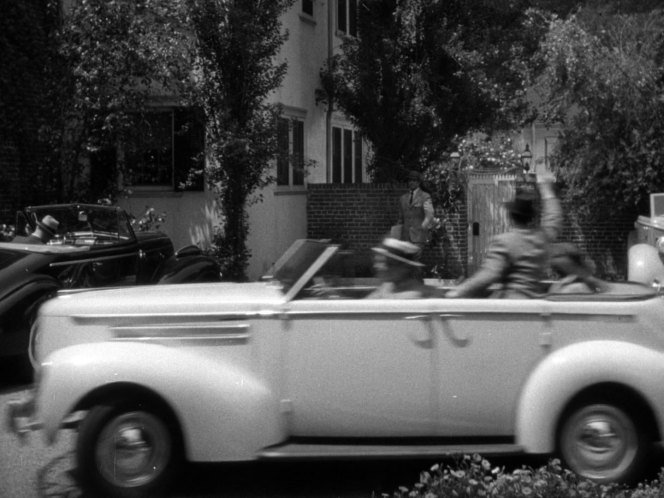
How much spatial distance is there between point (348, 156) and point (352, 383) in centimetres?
1882

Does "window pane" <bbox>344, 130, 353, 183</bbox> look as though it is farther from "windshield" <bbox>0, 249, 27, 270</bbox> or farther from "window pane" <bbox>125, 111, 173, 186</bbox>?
"windshield" <bbox>0, 249, 27, 270</bbox>

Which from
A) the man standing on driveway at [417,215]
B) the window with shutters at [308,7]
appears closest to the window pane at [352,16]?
the window with shutters at [308,7]

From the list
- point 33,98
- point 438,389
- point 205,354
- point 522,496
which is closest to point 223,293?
point 205,354

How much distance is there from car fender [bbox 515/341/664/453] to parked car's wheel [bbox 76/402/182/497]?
1.97 meters

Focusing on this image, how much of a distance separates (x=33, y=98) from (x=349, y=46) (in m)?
7.72

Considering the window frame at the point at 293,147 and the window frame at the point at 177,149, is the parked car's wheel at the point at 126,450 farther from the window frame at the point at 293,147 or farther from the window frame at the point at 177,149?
the window frame at the point at 293,147

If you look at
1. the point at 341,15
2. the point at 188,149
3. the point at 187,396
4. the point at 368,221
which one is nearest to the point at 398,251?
the point at 187,396

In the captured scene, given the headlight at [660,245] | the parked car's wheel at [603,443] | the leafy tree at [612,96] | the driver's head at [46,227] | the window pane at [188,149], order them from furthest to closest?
the leafy tree at [612,96], the window pane at [188,149], the headlight at [660,245], the driver's head at [46,227], the parked car's wheel at [603,443]

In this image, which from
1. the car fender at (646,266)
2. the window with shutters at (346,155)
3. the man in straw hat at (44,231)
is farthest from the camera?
the window with shutters at (346,155)

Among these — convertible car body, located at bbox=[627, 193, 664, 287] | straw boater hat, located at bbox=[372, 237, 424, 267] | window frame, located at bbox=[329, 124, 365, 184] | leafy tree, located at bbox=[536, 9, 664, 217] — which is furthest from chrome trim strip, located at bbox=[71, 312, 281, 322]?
window frame, located at bbox=[329, 124, 365, 184]

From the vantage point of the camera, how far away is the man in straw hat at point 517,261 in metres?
6.67

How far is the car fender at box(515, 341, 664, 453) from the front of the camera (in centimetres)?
614

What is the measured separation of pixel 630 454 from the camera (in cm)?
620

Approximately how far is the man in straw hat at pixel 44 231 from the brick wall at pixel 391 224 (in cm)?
826
